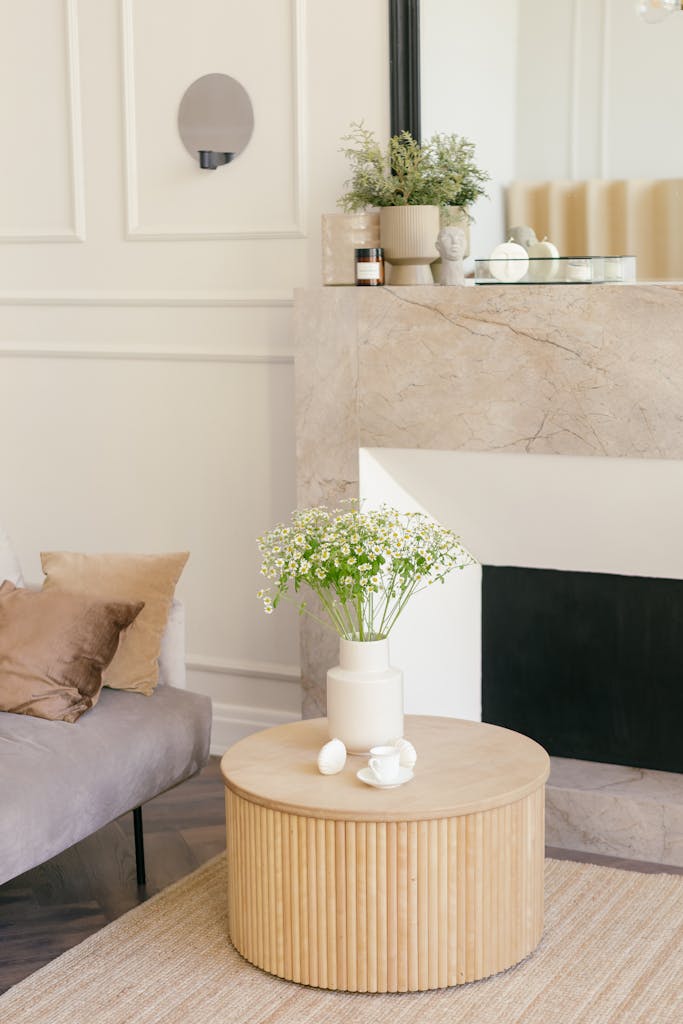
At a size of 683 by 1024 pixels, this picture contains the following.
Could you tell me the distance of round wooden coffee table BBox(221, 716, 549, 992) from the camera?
2389mm

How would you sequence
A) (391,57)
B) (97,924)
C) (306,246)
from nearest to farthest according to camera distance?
(97,924)
(391,57)
(306,246)

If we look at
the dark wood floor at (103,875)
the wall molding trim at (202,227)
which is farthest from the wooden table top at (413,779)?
the wall molding trim at (202,227)

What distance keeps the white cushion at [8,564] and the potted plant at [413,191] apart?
3.89 ft

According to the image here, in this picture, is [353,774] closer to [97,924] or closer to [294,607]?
[97,924]

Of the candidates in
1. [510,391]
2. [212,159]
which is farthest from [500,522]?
[212,159]

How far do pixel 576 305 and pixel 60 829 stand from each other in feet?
5.31

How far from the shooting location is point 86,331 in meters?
3.96

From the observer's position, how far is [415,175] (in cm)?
326

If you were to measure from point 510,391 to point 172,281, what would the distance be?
121 cm

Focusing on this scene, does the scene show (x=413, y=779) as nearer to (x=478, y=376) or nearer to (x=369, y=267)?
(x=478, y=376)

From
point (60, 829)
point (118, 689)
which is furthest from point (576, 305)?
point (60, 829)

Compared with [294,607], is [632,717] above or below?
below

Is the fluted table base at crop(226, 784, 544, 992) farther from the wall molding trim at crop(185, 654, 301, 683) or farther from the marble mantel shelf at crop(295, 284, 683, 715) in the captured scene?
the wall molding trim at crop(185, 654, 301, 683)

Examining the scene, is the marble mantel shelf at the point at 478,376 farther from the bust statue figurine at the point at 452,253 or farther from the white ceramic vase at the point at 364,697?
the white ceramic vase at the point at 364,697
